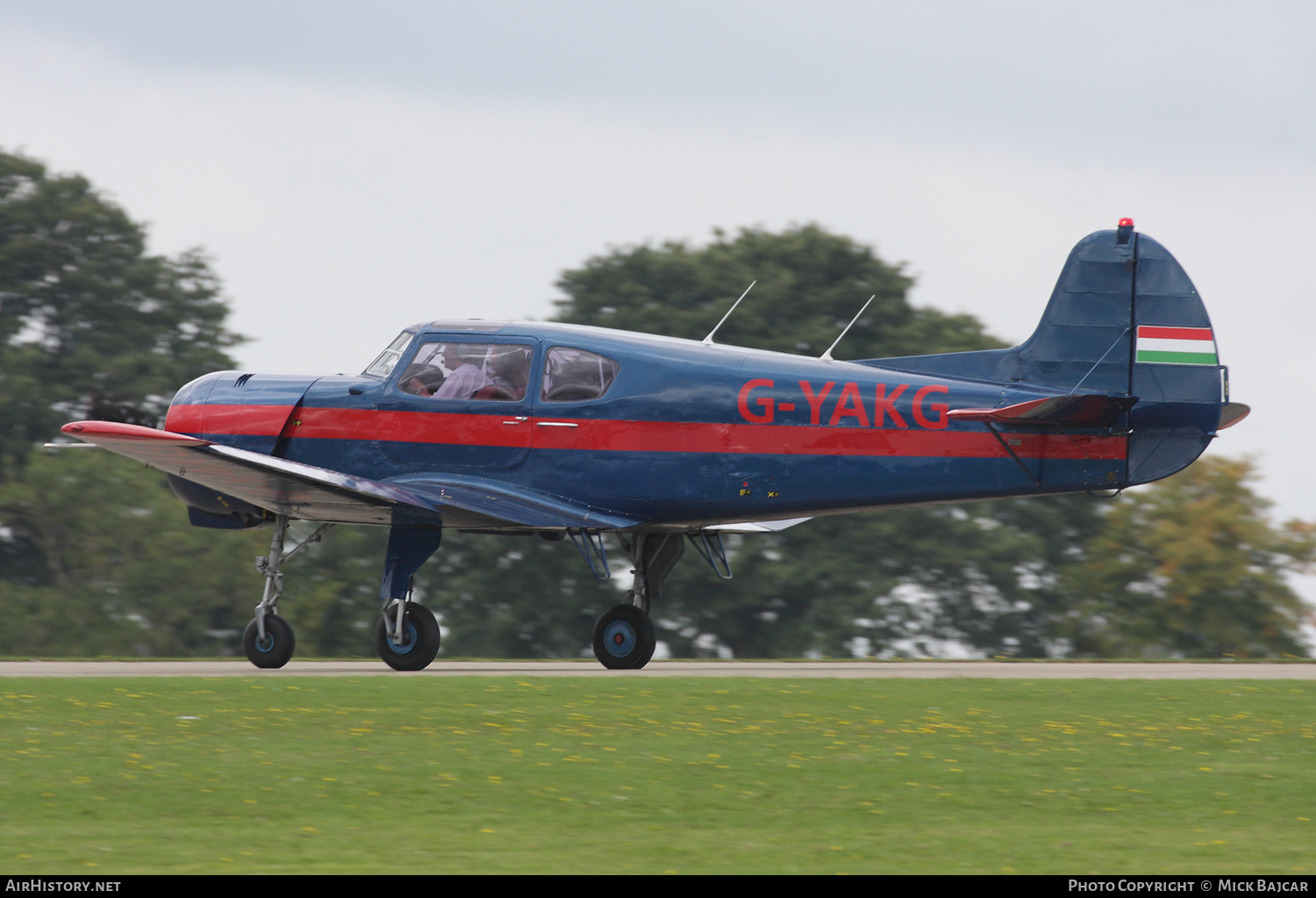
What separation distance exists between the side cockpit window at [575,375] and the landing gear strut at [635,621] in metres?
1.61

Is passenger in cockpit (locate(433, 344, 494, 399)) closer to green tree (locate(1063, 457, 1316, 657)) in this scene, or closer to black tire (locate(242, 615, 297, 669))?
black tire (locate(242, 615, 297, 669))

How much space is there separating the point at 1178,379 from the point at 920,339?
20685 mm

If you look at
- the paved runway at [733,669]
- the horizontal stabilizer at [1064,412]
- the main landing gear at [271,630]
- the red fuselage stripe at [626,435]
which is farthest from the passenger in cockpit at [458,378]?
the horizontal stabilizer at [1064,412]

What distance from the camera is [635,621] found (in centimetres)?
1716

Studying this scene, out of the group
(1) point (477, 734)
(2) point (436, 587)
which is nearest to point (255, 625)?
(1) point (477, 734)

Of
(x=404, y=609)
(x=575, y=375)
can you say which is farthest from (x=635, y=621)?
(x=575, y=375)

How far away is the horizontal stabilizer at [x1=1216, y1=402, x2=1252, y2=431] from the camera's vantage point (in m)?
15.9

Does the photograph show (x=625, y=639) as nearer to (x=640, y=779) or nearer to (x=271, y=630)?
(x=271, y=630)

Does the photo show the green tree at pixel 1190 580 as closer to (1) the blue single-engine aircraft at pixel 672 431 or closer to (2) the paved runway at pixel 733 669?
(2) the paved runway at pixel 733 669

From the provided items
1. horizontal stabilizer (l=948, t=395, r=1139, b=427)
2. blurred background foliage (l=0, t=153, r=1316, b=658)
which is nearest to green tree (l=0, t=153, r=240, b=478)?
blurred background foliage (l=0, t=153, r=1316, b=658)

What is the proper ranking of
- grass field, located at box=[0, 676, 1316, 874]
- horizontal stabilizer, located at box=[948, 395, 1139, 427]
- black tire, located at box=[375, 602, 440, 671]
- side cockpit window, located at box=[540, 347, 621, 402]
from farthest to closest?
side cockpit window, located at box=[540, 347, 621, 402] → black tire, located at box=[375, 602, 440, 671] → horizontal stabilizer, located at box=[948, 395, 1139, 427] → grass field, located at box=[0, 676, 1316, 874]

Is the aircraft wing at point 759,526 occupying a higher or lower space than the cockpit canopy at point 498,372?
lower

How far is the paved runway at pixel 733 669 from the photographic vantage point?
16.2 metres

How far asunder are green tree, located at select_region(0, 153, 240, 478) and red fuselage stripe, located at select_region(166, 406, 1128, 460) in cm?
2035
